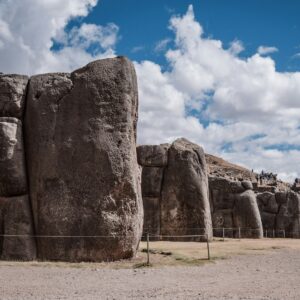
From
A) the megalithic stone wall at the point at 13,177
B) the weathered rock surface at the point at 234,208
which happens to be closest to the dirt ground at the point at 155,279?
the megalithic stone wall at the point at 13,177

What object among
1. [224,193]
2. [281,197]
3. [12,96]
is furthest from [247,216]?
[12,96]

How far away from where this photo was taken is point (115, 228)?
12.9 metres

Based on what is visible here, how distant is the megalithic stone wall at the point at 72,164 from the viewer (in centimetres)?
1291

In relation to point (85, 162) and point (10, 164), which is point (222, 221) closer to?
point (85, 162)

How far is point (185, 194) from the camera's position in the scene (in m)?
23.4

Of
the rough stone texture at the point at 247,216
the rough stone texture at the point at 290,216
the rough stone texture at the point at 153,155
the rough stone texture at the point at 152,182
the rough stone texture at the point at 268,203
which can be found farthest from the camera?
the rough stone texture at the point at 268,203

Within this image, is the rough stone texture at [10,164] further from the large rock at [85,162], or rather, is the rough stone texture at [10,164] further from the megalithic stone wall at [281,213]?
the megalithic stone wall at [281,213]

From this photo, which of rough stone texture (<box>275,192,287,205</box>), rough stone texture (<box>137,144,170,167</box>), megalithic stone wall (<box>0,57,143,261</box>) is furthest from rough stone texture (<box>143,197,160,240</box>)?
rough stone texture (<box>275,192,287,205</box>)

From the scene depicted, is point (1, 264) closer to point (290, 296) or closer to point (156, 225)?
point (290, 296)

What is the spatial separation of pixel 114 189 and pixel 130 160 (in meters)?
0.98

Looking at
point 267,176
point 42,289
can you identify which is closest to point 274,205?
point 42,289

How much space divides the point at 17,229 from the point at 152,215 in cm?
1148

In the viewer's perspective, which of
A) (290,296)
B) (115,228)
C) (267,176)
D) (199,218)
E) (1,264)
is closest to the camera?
(290,296)

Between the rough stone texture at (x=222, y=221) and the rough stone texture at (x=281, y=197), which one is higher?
the rough stone texture at (x=281, y=197)
